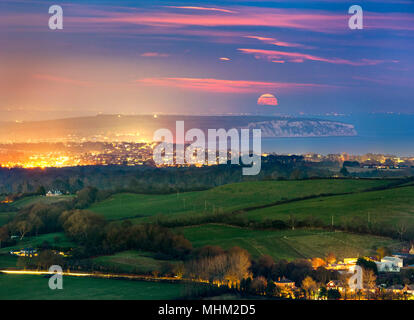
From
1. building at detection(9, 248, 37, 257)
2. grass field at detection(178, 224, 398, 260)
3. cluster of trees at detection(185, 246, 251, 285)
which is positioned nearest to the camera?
cluster of trees at detection(185, 246, 251, 285)

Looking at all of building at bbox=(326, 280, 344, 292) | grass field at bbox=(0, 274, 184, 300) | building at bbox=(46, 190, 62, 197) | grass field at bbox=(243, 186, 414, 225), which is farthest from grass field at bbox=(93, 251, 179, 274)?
building at bbox=(46, 190, 62, 197)

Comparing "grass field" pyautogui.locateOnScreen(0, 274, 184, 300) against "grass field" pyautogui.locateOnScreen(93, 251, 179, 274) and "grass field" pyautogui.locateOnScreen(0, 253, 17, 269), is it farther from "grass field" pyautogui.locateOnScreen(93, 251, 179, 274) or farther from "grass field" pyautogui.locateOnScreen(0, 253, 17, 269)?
"grass field" pyautogui.locateOnScreen(0, 253, 17, 269)

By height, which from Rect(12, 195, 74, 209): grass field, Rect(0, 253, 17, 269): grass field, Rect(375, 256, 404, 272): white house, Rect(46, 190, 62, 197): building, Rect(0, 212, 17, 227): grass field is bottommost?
Rect(0, 253, 17, 269): grass field

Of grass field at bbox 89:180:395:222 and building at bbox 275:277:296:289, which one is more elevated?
grass field at bbox 89:180:395:222

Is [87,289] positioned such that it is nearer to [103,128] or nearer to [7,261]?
[7,261]

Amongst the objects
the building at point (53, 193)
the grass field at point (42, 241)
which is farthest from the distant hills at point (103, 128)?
the grass field at point (42, 241)
